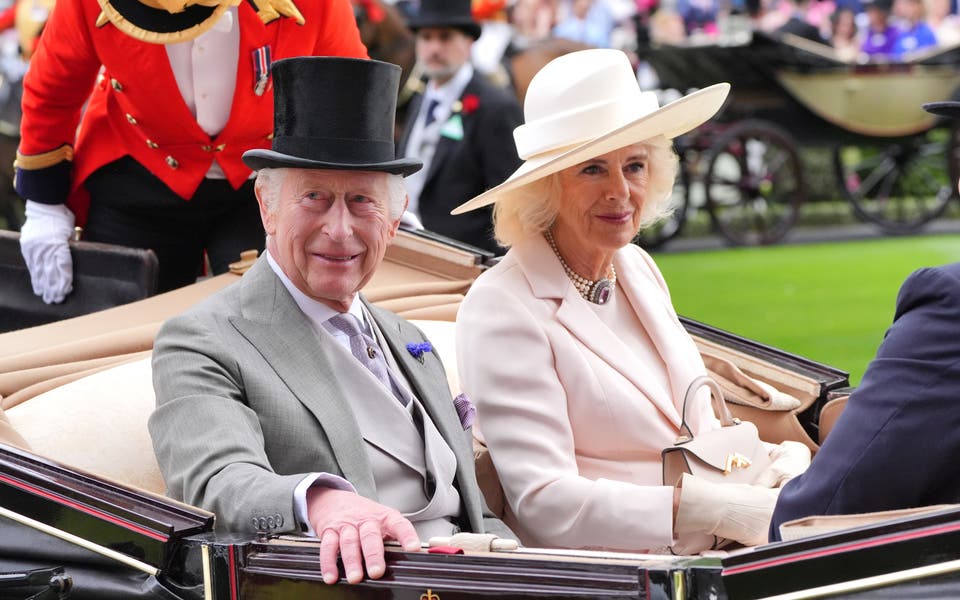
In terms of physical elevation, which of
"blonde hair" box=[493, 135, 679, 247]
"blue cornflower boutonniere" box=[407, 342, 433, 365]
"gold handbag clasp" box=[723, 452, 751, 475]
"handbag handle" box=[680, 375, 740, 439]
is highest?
"blonde hair" box=[493, 135, 679, 247]

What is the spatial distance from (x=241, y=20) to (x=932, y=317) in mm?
2014

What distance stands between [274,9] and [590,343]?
116 centimetres

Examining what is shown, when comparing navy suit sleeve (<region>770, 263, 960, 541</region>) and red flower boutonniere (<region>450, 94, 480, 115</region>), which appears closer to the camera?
navy suit sleeve (<region>770, 263, 960, 541</region>)

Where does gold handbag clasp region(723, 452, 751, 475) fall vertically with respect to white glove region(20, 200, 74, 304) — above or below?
below

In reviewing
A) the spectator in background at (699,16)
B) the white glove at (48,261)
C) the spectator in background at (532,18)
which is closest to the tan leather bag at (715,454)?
the white glove at (48,261)

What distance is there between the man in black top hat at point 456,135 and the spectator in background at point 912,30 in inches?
313

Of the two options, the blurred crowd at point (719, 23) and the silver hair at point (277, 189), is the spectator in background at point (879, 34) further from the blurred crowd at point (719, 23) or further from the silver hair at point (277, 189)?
the silver hair at point (277, 189)

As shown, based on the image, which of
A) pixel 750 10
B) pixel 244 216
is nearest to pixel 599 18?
pixel 750 10

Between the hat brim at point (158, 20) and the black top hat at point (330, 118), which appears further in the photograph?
the hat brim at point (158, 20)

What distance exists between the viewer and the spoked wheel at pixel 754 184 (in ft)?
36.1

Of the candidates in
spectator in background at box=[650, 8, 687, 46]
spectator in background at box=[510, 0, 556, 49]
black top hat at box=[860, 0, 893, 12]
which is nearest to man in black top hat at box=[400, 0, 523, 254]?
spectator in background at box=[510, 0, 556, 49]

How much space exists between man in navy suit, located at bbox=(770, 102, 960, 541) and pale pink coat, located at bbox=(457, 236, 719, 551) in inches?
27.3

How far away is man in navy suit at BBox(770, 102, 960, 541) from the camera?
1801mm

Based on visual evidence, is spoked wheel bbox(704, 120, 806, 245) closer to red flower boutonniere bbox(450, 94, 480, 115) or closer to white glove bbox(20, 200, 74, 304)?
red flower boutonniere bbox(450, 94, 480, 115)
